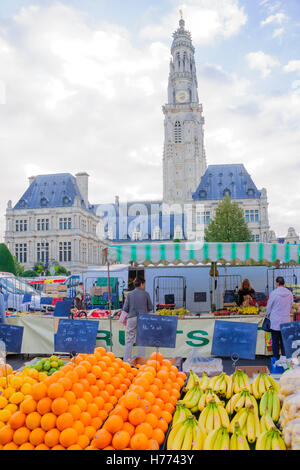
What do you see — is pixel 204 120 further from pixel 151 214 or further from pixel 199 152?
pixel 151 214

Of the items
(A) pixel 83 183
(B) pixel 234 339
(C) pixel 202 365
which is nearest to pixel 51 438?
(C) pixel 202 365

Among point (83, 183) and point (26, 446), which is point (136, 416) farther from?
point (83, 183)

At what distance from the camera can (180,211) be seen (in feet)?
212

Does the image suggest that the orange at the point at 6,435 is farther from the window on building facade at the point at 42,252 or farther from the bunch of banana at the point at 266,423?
the window on building facade at the point at 42,252

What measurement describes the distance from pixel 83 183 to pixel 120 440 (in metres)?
61.8

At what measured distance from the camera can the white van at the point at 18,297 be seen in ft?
58.1

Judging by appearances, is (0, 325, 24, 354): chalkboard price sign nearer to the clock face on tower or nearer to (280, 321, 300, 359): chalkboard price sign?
(280, 321, 300, 359): chalkboard price sign

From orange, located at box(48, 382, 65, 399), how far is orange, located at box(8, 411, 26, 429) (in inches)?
9.9

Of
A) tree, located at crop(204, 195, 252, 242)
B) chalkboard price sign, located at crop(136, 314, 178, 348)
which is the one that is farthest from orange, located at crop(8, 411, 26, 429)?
tree, located at crop(204, 195, 252, 242)

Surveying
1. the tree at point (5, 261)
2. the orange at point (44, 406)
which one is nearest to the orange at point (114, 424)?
the orange at point (44, 406)

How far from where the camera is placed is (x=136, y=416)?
3.00m

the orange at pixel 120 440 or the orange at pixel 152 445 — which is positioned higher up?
the orange at pixel 120 440

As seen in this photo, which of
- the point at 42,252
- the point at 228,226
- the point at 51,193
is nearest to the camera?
the point at 228,226

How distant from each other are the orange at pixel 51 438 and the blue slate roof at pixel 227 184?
53262 mm
